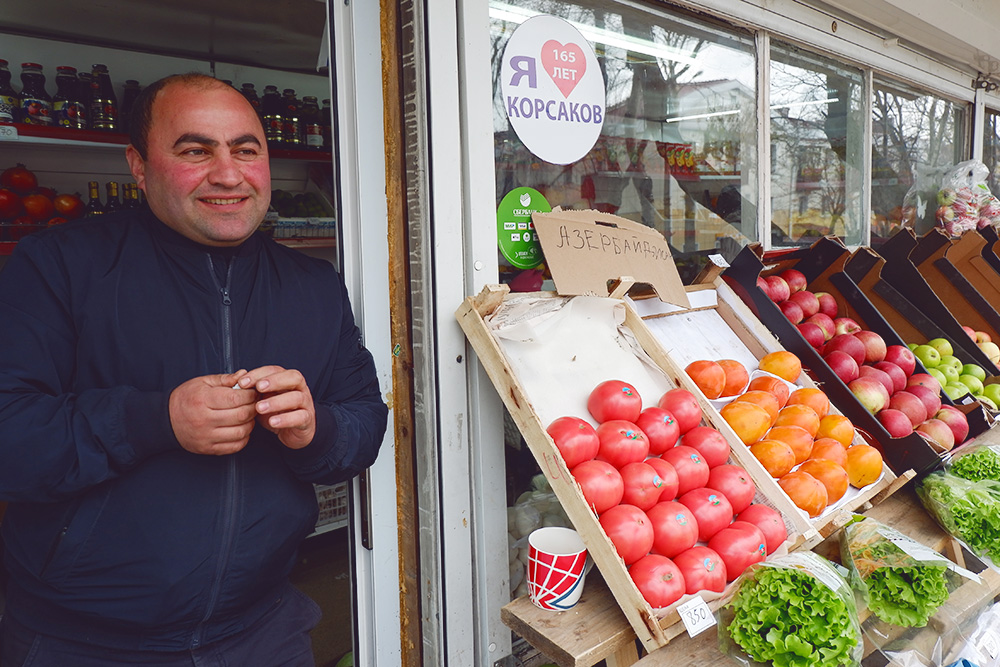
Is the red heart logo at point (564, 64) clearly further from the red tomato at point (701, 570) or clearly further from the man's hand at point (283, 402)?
the red tomato at point (701, 570)

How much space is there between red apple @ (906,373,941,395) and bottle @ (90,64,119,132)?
4.10 meters

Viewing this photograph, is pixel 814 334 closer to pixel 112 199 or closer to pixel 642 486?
pixel 642 486

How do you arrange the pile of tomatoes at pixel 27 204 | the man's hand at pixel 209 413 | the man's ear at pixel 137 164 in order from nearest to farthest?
1. the man's hand at pixel 209 413
2. the man's ear at pixel 137 164
3. the pile of tomatoes at pixel 27 204

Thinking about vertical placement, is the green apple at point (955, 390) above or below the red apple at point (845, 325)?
below

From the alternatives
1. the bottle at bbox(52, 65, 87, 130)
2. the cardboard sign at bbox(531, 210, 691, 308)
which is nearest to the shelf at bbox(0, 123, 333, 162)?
the bottle at bbox(52, 65, 87, 130)

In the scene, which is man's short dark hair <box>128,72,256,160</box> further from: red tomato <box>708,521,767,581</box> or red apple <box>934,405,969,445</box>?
red apple <box>934,405,969,445</box>

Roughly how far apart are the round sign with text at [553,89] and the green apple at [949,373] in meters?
1.92

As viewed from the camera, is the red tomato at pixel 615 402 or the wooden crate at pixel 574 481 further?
the red tomato at pixel 615 402

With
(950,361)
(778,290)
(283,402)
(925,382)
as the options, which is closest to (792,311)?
(778,290)

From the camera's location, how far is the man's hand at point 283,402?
1215 mm

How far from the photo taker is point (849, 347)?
2.50 m

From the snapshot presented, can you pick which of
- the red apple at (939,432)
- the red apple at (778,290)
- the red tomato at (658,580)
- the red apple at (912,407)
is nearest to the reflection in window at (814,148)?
the red apple at (778,290)

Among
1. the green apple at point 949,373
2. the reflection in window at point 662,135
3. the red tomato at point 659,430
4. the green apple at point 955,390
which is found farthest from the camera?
the green apple at point 949,373

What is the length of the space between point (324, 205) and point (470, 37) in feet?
9.75
